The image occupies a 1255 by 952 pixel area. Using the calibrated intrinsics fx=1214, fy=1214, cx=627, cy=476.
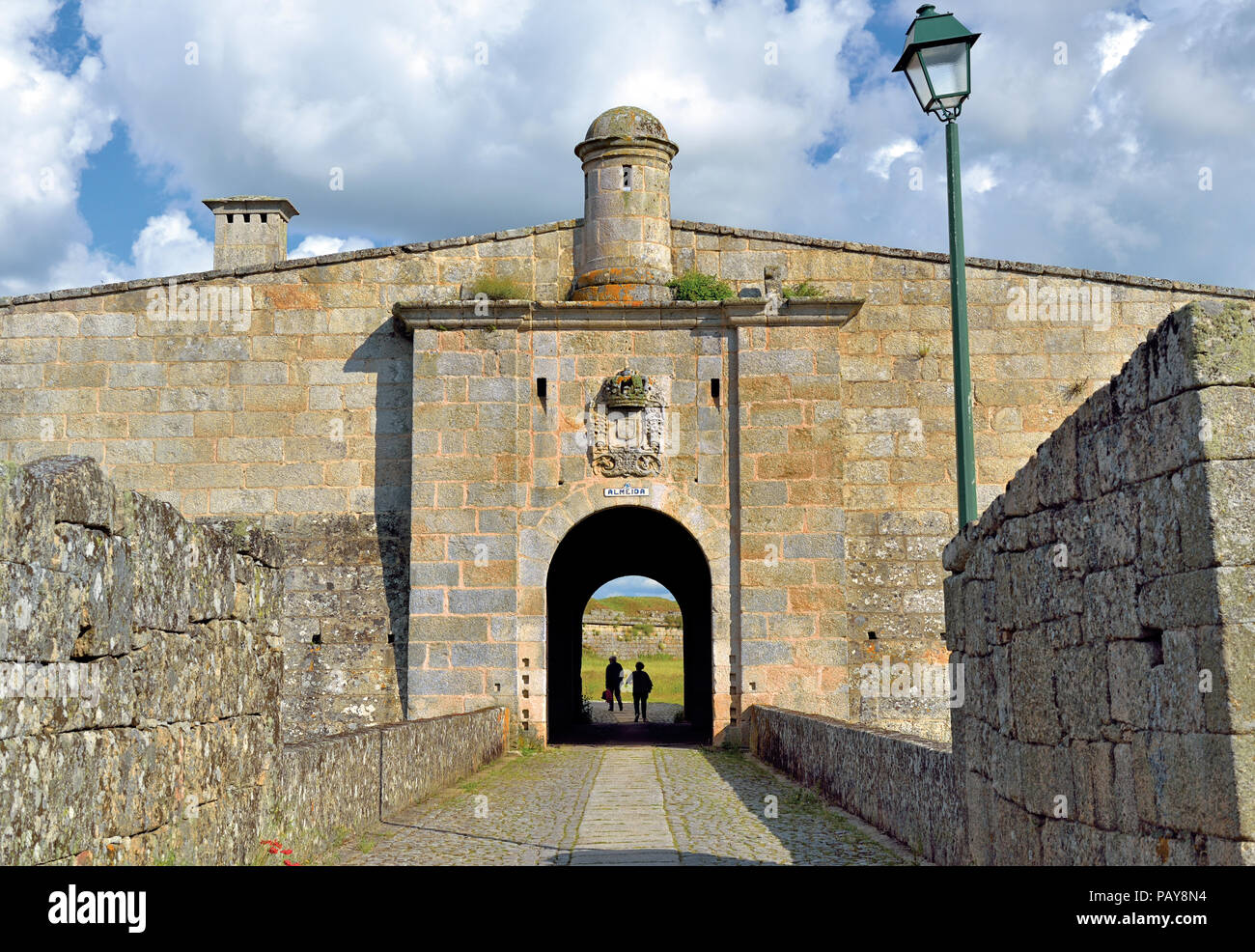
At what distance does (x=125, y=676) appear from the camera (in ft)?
12.1

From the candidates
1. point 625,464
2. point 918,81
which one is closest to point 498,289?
point 625,464

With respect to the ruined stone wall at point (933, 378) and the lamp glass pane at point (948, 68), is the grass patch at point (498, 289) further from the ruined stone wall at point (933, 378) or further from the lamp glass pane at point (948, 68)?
the lamp glass pane at point (948, 68)

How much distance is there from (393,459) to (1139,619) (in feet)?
37.3

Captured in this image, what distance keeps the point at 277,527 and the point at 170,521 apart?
10001mm

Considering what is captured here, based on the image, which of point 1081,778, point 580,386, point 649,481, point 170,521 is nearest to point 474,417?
point 580,386

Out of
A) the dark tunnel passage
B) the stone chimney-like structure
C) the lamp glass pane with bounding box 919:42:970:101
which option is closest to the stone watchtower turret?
the dark tunnel passage

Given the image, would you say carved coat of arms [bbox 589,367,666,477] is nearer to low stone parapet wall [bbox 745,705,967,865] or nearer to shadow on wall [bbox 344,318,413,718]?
shadow on wall [bbox 344,318,413,718]

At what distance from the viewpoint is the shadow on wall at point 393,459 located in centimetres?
1364

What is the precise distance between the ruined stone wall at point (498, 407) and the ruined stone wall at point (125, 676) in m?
8.49

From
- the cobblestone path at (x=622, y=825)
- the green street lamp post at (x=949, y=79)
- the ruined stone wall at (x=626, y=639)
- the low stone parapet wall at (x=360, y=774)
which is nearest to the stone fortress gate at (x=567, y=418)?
the cobblestone path at (x=622, y=825)

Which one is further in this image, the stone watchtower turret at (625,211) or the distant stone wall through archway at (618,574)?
the stone watchtower turret at (625,211)

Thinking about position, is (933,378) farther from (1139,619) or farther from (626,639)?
(626,639)
